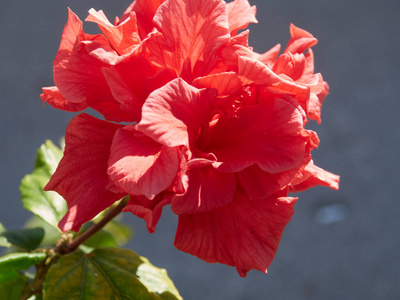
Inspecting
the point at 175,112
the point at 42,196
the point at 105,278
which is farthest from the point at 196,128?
the point at 42,196

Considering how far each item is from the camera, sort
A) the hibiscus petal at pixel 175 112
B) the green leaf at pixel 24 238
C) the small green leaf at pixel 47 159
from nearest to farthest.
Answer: the hibiscus petal at pixel 175 112
the green leaf at pixel 24 238
the small green leaf at pixel 47 159

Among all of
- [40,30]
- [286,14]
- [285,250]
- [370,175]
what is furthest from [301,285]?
[40,30]

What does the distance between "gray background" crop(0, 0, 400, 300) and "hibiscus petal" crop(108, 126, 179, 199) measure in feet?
5.37

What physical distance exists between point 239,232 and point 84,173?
0.20m

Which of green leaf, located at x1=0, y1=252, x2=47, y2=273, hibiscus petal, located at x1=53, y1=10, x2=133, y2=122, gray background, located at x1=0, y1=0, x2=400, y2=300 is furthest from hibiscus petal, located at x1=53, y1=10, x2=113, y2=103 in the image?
gray background, located at x1=0, y1=0, x2=400, y2=300

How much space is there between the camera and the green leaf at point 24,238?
2.50ft

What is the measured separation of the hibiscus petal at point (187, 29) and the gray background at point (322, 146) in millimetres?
1655

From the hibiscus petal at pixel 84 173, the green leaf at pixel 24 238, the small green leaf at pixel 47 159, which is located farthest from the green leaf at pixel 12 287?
the hibiscus petal at pixel 84 173

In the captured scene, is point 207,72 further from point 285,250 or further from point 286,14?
point 286,14

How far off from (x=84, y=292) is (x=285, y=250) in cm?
161

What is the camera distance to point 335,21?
109 inches

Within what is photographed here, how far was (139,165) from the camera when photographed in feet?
1.73

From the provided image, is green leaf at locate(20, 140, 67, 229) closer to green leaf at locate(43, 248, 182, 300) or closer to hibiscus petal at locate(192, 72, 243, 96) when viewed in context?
green leaf at locate(43, 248, 182, 300)

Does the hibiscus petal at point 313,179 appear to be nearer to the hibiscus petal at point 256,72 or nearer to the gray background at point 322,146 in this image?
the hibiscus petal at point 256,72
